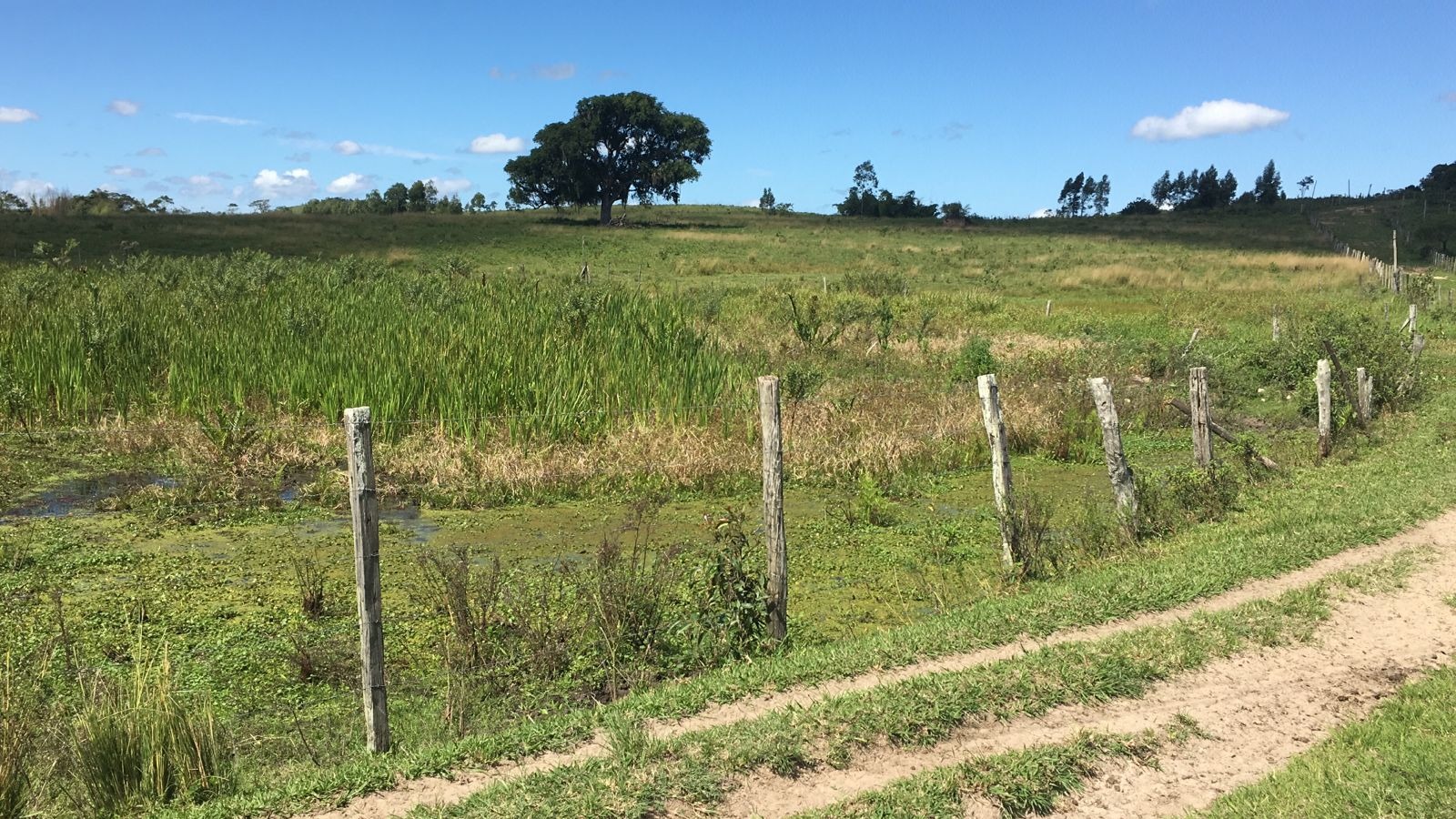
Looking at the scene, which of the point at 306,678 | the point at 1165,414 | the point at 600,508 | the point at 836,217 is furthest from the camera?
the point at 836,217

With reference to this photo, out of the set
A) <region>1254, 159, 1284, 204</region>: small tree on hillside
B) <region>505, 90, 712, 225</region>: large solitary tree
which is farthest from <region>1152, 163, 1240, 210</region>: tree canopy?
<region>505, 90, 712, 225</region>: large solitary tree

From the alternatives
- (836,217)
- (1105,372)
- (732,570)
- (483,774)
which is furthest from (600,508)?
(836,217)

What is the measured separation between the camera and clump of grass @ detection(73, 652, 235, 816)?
195 inches

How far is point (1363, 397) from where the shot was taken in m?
13.8

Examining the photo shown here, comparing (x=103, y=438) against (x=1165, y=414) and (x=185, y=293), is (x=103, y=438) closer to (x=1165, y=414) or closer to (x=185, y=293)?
(x=185, y=293)

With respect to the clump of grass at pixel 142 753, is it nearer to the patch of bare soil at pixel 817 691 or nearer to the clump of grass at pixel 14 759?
the clump of grass at pixel 14 759

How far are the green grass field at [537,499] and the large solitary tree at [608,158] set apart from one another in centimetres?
4628

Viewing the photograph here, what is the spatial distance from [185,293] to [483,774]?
596 inches

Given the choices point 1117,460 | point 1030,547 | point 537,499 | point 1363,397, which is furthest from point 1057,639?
point 1363,397

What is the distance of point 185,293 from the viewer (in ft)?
57.9

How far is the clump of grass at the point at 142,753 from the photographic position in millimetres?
4949

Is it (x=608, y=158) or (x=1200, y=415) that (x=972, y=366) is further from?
(x=608, y=158)

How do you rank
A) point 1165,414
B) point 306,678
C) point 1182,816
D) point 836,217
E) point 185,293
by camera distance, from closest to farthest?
point 1182,816 → point 306,678 → point 1165,414 → point 185,293 → point 836,217

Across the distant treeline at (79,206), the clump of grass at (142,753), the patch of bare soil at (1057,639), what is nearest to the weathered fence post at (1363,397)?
the patch of bare soil at (1057,639)
